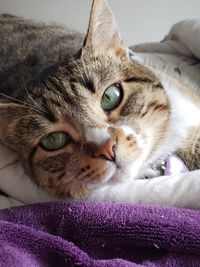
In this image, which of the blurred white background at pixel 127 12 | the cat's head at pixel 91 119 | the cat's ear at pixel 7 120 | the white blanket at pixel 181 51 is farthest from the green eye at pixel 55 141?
the blurred white background at pixel 127 12

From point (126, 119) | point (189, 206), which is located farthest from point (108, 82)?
point (189, 206)

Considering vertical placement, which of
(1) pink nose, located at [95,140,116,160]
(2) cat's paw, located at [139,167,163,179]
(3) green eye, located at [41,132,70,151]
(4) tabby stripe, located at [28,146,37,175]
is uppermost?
(1) pink nose, located at [95,140,116,160]

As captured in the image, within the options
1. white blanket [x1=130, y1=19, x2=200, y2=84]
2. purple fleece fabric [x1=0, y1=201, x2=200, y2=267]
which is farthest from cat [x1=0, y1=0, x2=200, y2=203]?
white blanket [x1=130, y1=19, x2=200, y2=84]

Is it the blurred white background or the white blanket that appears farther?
the blurred white background

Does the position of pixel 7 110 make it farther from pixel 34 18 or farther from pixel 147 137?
pixel 34 18

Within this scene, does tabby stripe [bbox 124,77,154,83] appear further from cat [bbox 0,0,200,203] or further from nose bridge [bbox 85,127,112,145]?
nose bridge [bbox 85,127,112,145]

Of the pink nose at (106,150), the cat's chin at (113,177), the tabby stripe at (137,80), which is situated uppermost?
the tabby stripe at (137,80)

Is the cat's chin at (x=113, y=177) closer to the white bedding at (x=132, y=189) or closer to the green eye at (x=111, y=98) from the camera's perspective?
the white bedding at (x=132, y=189)
